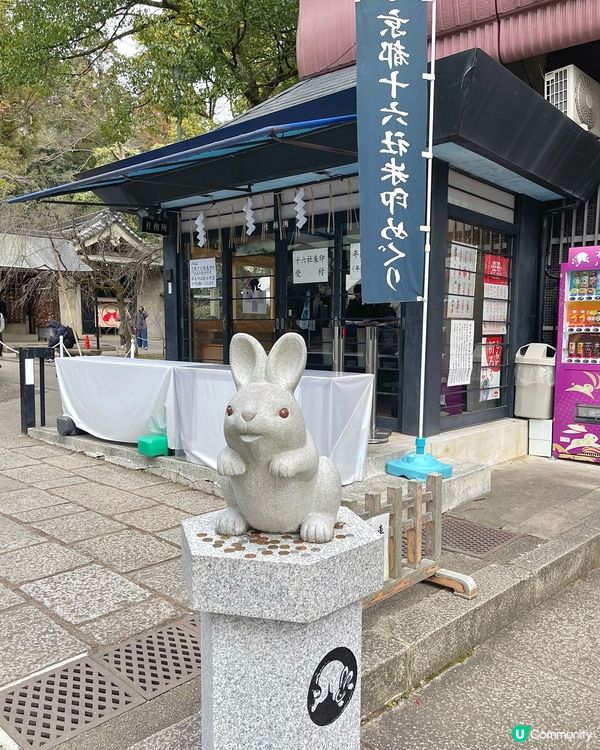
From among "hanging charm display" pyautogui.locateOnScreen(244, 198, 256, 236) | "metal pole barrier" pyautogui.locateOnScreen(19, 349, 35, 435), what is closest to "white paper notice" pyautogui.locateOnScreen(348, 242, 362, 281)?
"hanging charm display" pyautogui.locateOnScreen(244, 198, 256, 236)

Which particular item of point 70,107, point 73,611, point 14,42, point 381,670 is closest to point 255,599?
point 381,670

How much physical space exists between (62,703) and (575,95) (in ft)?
25.9

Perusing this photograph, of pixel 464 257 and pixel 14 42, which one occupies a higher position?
pixel 14 42

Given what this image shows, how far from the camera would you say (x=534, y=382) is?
7367 millimetres

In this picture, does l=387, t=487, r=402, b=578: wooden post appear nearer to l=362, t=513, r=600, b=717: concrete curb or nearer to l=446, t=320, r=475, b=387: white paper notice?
l=362, t=513, r=600, b=717: concrete curb

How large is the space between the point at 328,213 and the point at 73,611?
5.42 m

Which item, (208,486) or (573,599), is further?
(208,486)

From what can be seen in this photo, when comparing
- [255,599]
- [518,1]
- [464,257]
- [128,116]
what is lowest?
[255,599]

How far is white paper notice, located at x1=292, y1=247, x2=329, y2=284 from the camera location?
7.36 m

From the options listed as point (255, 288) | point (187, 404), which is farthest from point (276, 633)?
point (255, 288)

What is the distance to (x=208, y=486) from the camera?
5.80 meters

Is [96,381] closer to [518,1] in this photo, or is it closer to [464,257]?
[464,257]

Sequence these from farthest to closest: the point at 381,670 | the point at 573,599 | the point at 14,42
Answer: the point at 14,42 → the point at 573,599 → the point at 381,670

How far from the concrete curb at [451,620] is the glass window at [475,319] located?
2763 mm
